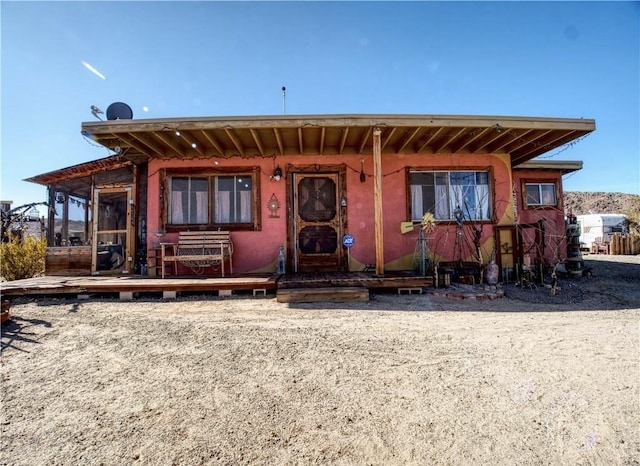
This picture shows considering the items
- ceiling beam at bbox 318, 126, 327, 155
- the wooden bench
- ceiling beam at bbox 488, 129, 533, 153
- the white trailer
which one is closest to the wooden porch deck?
the wooden bench

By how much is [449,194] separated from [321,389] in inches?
237

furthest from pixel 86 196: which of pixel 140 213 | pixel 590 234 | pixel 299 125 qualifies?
pixel 590 234

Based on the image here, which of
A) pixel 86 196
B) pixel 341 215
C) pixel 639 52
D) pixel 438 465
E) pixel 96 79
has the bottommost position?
pixel 438 465

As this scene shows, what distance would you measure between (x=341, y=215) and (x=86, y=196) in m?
8.86

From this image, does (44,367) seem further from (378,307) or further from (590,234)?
(590,234)

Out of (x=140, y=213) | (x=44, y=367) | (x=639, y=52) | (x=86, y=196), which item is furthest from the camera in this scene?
(x=86, y=196)

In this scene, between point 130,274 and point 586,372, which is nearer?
point 586,372

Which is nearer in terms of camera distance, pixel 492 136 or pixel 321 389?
pixel 321 389

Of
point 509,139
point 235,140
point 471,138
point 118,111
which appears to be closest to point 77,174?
point 118,111

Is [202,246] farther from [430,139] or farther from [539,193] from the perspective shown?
[539,193]

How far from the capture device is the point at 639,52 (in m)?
5.25

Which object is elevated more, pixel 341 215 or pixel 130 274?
pixel 341 215

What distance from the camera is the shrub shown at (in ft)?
25.8

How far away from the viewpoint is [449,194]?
7141mm
